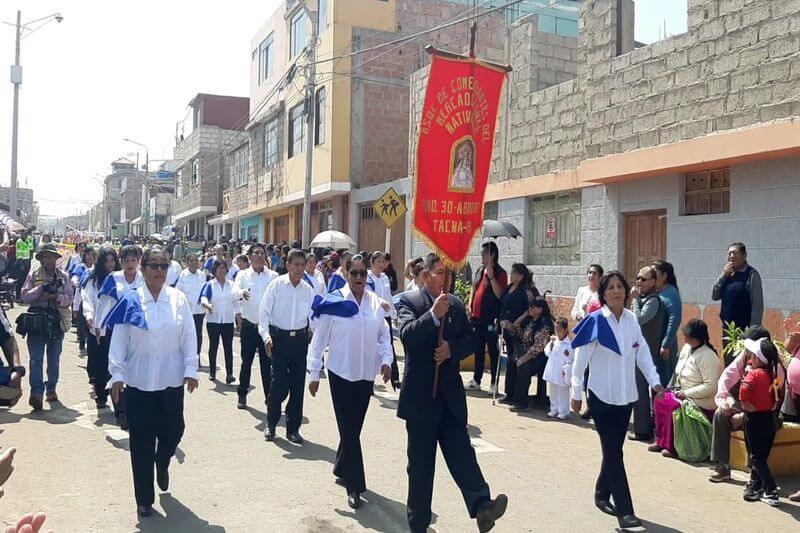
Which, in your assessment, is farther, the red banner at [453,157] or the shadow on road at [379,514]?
the red banner at [453,157]

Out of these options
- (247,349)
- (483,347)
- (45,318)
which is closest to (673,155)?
(483,347)

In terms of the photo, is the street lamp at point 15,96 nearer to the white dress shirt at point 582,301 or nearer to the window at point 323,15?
the window at point 323,15

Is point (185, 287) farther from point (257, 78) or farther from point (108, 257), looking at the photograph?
point (257, 78)

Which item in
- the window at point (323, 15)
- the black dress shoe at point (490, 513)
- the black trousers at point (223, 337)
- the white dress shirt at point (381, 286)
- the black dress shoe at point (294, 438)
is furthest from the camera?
the window at point (323, 15)

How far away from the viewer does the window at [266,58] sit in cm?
3150

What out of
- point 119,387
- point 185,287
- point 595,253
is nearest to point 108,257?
point 185,287

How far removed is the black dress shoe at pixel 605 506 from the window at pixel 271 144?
84.2 ft

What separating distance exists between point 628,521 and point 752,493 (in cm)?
147

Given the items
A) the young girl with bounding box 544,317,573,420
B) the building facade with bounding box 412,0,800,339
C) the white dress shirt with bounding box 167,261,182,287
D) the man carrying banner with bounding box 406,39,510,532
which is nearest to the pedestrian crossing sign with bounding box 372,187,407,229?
the building facade with bounding box 412,0,800,339

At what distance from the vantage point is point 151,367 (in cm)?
541

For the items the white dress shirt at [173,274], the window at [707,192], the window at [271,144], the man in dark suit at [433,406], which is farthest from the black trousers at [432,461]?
the window at [271,144]

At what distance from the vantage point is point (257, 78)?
34.0 metres

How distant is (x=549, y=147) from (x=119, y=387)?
10.7 m

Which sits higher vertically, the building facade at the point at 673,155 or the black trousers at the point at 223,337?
the building facade at the point at 673,155
